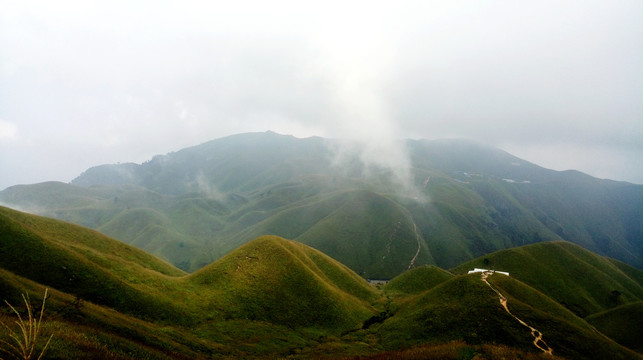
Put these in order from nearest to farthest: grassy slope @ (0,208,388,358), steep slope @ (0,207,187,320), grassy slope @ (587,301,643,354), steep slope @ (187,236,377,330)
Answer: grassy slope @ (0,208,388,358) → steep slope @ (0,207,187,320) → steep slope @ (187,236,377,330) → grassy slope @ (587,301,643,354)

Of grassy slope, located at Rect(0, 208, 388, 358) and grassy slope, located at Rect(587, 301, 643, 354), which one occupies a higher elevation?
grassy slope, located at Rect(0, 208, 388, 358)

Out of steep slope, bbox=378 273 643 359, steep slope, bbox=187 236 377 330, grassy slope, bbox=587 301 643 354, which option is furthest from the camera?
grassy slope, bbox=587 301 643 354

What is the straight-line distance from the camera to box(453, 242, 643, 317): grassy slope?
405ft

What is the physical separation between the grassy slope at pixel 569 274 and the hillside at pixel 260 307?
38.3 meters

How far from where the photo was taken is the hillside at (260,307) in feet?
123

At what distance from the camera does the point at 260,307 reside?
62.2m

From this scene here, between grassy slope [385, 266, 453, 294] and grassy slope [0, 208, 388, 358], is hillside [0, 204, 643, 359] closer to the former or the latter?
grassy slope [0, 208, 388, 358]

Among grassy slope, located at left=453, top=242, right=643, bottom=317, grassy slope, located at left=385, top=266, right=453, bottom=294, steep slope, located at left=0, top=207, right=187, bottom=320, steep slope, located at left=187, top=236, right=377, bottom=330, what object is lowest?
grassy slope, located at left=453, top=242, right=643, bottom=317

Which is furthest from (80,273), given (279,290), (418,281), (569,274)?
(569,274)

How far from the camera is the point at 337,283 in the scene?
87.5 meters

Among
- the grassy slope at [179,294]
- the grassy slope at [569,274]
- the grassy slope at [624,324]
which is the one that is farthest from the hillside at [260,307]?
the grassy slope at [569,274]

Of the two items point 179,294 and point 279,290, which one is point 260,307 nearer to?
point 279,290

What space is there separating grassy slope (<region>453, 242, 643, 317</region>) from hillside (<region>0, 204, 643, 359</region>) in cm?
3825

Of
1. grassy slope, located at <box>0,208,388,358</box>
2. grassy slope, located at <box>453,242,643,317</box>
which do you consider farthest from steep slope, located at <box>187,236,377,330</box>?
grassy slope, located at <box>453,242,643,317</box>
